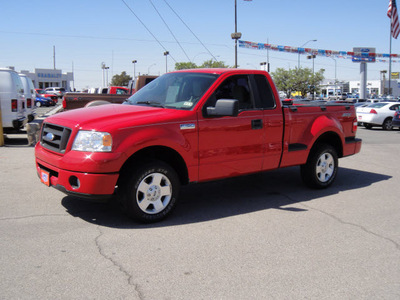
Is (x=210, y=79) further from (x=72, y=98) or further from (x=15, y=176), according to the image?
(x=72, y=98)

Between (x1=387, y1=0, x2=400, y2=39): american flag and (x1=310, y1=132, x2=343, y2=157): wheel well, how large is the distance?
3326 centimetres

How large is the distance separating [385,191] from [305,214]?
227cm

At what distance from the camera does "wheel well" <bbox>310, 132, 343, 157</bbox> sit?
7.01 meters

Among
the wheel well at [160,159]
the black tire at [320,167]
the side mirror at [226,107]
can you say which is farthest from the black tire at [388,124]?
the wheel well at [160,159]

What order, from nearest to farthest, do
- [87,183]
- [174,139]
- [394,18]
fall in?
[87,183] < [174,139] < [394,18]

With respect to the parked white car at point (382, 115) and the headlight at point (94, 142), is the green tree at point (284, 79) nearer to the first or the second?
the parked white car at point (382, 115)

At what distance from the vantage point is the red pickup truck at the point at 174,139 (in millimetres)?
4668

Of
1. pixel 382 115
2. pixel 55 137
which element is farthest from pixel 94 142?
pixel 382 115

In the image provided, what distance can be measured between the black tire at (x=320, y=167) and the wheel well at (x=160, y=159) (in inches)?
98.4

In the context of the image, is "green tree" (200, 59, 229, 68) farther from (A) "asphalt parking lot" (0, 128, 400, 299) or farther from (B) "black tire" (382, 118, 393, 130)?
(A) "asphalt parking lot" (0, 128, 400, 299)

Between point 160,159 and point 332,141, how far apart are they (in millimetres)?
3593

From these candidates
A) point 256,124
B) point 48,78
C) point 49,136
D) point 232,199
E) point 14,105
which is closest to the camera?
point 49,136

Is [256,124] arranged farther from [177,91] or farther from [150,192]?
[150,192]

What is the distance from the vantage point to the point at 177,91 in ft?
18.9
